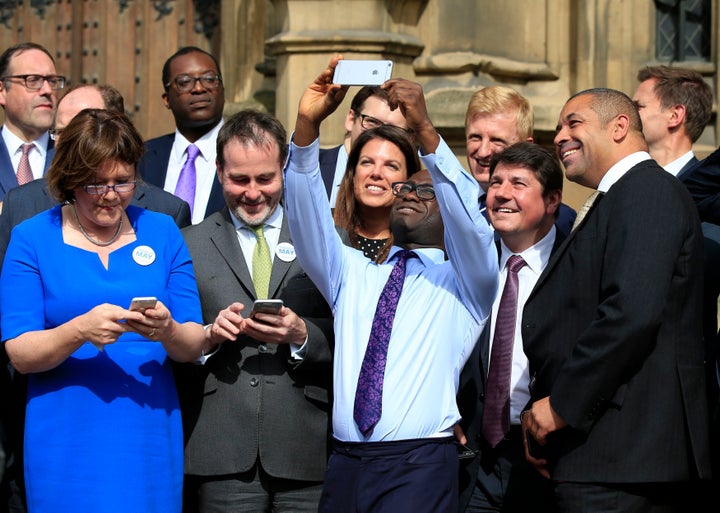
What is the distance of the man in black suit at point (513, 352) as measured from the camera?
4.92 metres

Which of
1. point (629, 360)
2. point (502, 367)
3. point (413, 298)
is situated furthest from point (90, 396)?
point (629, 360)

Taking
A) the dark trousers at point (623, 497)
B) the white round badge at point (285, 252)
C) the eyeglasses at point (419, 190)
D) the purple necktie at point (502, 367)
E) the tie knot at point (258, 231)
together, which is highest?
the eyeglasses at point (419, 190)

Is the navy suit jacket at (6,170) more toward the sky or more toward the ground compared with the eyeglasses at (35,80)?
more toward the ground

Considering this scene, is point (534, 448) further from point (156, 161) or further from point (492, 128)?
point (156, 161)

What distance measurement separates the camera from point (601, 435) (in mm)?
4402

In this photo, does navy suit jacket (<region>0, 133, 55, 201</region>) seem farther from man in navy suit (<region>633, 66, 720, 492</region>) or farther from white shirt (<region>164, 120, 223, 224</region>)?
man in navy suit (<region>633, 66, 720, 492</region>)

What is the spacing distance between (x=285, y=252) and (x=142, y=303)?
0.91m

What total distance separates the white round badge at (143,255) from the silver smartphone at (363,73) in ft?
2.95

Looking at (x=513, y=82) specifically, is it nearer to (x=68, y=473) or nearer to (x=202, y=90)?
(x=202, y=90)

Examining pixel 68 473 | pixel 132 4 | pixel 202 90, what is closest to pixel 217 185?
pixel 202 90

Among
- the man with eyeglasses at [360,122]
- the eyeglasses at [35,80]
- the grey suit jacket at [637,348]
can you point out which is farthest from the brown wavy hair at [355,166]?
the eyeglasses at [35,80]

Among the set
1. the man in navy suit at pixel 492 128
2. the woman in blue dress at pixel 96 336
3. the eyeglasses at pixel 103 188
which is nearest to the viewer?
the woman in blue dress at pixel 96 336

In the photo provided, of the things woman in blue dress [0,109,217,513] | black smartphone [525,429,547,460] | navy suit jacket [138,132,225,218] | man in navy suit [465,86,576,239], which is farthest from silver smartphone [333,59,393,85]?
navy suit jacket [138,132,225,218]

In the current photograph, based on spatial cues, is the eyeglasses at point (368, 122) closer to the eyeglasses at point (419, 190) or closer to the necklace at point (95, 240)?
the eyeglasses at point (419, 190)
